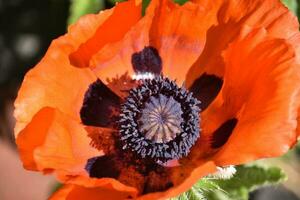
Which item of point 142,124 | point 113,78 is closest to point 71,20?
point 113,78

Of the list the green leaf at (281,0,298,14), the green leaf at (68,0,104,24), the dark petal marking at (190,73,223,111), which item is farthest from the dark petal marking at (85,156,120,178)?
the green leaf at (281,0,298,14)

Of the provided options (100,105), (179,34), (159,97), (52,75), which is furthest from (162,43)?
(52,75)

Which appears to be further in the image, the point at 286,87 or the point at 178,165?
the point at 178,165

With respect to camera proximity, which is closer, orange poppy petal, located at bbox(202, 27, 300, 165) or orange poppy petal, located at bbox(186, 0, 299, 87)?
orange poppy petal, located at bbox(202, 27, 300, 165)

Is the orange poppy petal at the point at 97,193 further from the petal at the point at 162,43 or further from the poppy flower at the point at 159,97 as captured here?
the petal at the point at 162,43

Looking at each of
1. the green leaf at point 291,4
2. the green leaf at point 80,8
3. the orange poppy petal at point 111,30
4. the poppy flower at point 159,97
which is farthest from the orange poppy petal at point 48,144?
the green leaf at point 291,4

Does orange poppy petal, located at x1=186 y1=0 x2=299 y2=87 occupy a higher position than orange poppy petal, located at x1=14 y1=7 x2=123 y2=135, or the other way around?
orange poppy petal, located at x1=186 y1=0 x2=299 y2=87

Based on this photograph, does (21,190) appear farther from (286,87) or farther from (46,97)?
(286,87)

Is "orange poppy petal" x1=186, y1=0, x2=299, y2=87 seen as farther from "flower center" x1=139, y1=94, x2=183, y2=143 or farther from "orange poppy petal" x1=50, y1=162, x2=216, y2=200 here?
"orange poppy petal" x1=50, y1=162, x2=216, y2=200
